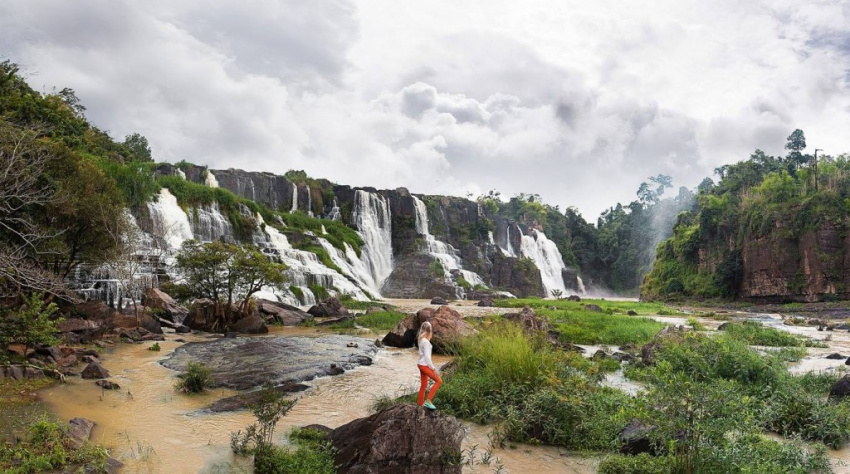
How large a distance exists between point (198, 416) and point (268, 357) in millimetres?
6470

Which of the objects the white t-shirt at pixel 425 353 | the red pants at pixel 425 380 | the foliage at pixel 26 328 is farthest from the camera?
the foliage at pixel 26 328

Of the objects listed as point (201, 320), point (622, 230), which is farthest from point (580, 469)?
point (622, 230)

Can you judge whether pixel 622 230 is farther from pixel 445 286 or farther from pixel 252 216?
pixel 252 216

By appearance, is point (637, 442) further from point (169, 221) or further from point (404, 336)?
point (169, 221)

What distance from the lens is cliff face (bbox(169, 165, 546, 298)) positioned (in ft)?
196

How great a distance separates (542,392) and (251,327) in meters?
17.1

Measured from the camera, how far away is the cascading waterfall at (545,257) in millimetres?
84688

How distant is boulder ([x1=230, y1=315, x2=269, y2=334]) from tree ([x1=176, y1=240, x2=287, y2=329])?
0.86m

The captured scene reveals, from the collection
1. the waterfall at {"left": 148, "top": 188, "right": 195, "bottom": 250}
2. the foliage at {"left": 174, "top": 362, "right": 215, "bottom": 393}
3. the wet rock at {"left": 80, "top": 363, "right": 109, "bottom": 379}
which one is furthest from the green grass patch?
the waterfall at {"left": 148, "top": 188, "right": 195, "bottom": 250}

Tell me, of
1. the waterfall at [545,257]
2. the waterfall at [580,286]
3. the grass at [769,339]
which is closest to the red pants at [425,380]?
the grass at [769,339]

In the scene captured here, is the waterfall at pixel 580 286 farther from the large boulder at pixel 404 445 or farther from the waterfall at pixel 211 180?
the large boulder at pixel 404 445

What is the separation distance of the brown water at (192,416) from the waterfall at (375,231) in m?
47.4

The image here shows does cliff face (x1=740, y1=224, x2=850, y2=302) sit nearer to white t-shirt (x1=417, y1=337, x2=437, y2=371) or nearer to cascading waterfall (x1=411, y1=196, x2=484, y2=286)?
cascading waterfall (x1=411, y1=196, x2=484, y2=286)

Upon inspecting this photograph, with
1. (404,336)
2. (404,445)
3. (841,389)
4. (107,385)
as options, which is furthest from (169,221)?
(841,389)
